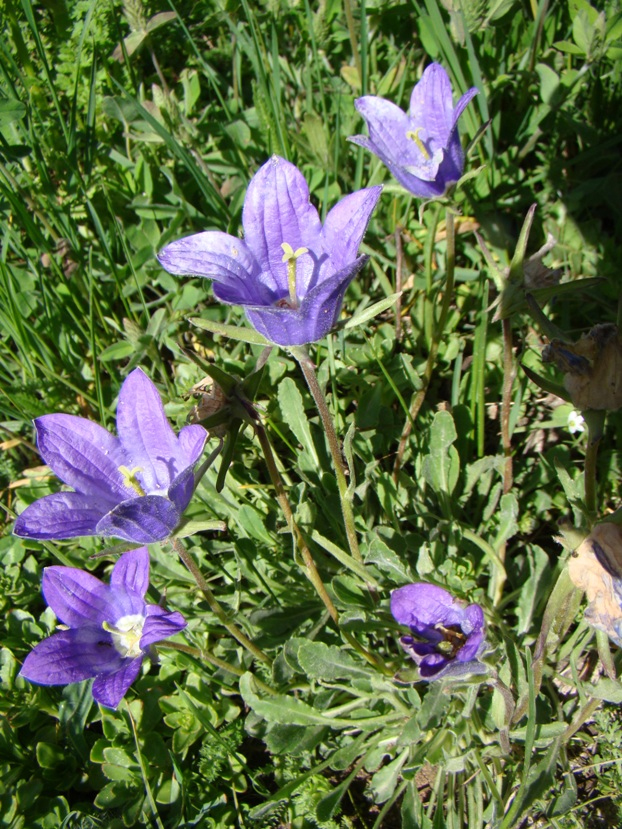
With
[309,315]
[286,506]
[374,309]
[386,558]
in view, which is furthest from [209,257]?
[386,558]

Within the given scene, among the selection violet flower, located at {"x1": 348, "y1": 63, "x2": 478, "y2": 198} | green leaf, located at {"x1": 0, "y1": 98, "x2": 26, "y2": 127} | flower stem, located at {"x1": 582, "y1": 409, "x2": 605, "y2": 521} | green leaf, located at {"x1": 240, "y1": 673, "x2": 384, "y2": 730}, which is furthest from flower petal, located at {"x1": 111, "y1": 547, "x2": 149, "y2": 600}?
green leaf, located at {"x1": 0, "y1": 98, "x2": 26, "y2": 127}

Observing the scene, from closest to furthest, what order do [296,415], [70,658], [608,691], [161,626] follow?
[161,626], [608,691], [70,658], [296,415]

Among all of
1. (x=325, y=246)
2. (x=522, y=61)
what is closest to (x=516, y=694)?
(x=325, y=246)

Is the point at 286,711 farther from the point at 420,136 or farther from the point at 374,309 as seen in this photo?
the point at 420,136

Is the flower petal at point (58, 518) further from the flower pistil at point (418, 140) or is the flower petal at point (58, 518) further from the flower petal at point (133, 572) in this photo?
the flower pistil at point (418, 140)

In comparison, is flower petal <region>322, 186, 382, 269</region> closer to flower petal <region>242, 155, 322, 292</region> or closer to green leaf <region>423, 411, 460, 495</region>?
flower petal <region>242, 155, 322, 292</region>

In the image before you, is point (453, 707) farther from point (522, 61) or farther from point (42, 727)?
point (522, 61)

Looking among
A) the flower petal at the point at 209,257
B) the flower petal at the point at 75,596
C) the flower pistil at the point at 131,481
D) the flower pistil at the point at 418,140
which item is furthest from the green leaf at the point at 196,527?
the flower pistil at the point at 418,140
